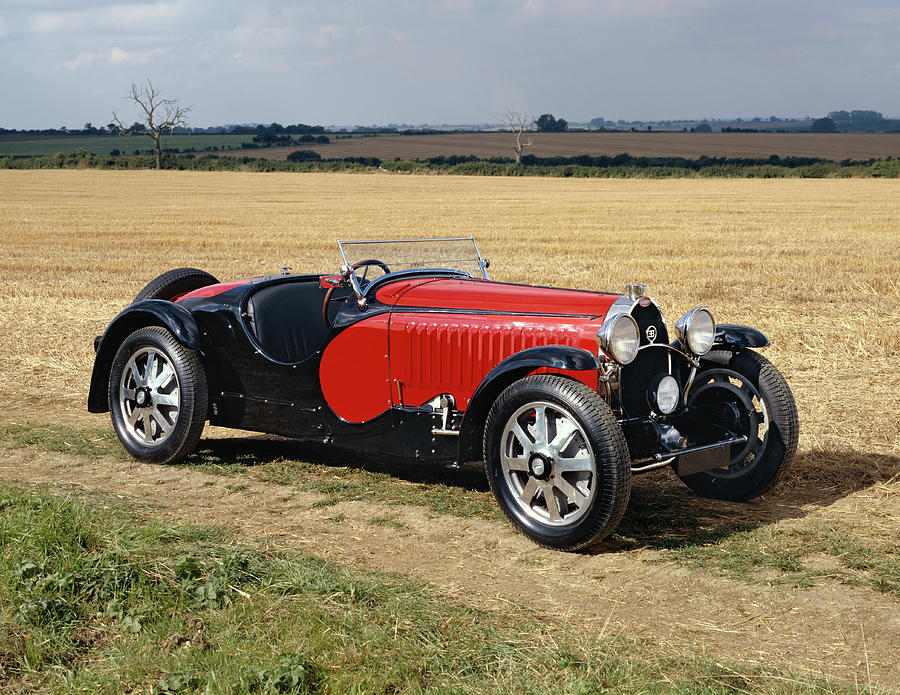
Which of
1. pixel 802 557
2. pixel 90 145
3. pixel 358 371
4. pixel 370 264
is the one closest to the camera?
pixel 802 557

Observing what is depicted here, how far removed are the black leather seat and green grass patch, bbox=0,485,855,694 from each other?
2.15m

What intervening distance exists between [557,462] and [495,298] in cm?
113

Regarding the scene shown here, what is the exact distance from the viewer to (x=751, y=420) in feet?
18.6

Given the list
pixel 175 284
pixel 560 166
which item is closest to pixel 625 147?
pixel 560 166

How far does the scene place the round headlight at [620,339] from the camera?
16.3 ft

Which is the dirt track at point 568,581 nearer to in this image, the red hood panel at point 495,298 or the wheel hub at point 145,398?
the wheel hub at point 145,398

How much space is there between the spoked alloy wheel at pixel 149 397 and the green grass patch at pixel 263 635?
2.06 metres

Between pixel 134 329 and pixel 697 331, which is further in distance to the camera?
pixel 134 329

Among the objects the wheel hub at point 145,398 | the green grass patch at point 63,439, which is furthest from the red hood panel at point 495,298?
the green grass patch at point 63,439

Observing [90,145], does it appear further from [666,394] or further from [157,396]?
[666,394]

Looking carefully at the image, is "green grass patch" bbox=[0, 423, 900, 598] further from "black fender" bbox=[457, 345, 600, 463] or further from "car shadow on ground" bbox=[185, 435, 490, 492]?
"black fender" bbox=[457, 345, 600, 463]

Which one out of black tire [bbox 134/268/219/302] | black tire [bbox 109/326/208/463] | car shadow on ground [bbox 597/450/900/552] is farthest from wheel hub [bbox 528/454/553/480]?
black tire [bbox 134/268/219/302]

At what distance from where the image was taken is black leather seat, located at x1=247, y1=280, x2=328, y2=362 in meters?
6.50

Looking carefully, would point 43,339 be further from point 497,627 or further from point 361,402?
point 497,627
